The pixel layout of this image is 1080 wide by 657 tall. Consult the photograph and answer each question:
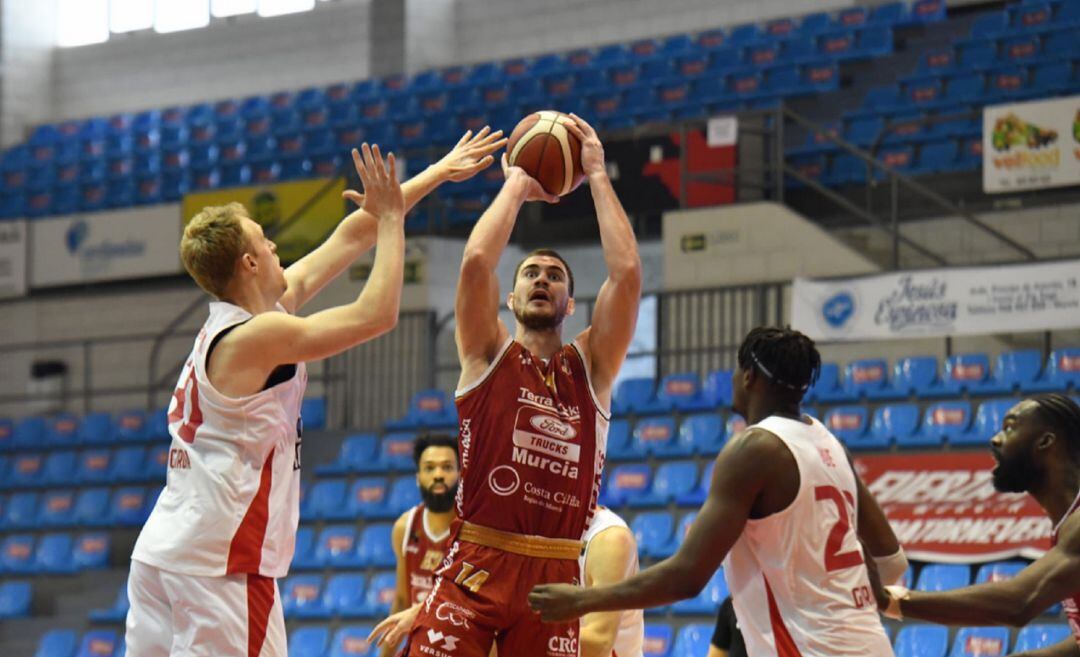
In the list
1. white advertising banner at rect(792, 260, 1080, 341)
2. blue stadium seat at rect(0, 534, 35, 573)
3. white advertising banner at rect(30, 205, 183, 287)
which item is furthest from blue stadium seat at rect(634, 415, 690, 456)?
white advertising banner at rect(30, 205, 183, 287)

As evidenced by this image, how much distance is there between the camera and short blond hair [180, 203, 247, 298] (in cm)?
448

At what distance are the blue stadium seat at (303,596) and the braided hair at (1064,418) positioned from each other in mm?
8607

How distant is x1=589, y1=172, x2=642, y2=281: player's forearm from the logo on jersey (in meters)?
0.72

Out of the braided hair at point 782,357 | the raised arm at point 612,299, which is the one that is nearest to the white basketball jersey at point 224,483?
the raised arm at point 612,299

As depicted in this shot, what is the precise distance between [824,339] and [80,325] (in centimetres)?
1052

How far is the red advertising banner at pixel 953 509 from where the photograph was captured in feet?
34.6

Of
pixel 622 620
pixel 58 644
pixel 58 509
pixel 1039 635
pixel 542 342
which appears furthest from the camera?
pixel 58 509

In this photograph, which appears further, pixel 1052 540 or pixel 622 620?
pixel 622 620

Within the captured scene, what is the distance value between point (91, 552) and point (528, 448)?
413 inches

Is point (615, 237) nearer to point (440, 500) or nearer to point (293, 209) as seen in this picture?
point (440, 500)

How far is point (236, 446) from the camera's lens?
175 inches

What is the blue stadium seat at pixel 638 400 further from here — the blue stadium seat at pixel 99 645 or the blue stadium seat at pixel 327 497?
the blue stadium seat at pixel 99 645

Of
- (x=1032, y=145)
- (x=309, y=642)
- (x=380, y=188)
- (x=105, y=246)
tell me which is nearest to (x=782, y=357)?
(x=380, y=188)

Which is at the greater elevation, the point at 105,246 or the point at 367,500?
the point at 105,246
